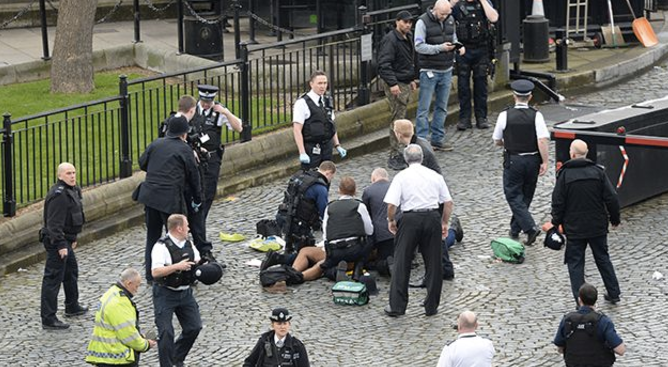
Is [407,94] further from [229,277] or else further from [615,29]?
[615,29]

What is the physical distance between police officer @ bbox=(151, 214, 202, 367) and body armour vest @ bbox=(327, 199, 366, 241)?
7.07ft

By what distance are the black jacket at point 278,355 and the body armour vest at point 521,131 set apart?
4.82 meters

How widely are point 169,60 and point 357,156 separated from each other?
4.18 metres

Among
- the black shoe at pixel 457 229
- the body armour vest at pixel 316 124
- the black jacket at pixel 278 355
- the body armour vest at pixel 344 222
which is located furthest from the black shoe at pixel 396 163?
the black jacket at pixel 278 355

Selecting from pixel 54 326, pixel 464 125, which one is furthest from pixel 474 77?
pixel 54 326

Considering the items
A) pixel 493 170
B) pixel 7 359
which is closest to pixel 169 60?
pixel 493 170

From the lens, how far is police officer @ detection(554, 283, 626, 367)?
11344 millimetres

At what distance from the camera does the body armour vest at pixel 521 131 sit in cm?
1533

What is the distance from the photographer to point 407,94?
18.8 metres

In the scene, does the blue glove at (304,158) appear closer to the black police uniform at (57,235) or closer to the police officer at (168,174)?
the police officer at (168,174)

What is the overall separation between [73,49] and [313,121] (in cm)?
556

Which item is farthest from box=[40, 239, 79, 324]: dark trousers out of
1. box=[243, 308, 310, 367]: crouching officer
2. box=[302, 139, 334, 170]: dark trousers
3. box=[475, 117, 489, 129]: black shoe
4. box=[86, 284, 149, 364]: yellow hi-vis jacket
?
box=[475, 117, 489, 129]: black shoe

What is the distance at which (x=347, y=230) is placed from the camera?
1435cm

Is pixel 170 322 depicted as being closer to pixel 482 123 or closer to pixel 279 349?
pixel 279 349
